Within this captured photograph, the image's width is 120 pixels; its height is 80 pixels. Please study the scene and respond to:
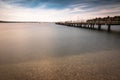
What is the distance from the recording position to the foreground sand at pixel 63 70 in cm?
510

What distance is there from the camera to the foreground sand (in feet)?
16.7

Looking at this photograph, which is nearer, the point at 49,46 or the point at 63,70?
the point at 63,70

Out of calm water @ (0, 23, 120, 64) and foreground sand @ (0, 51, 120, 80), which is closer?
foreground sand @ (0, 51, 120, 80)

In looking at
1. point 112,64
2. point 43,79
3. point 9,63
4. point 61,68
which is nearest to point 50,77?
point 43,79

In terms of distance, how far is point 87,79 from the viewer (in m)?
4.96

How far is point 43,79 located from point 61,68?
1.26 meters

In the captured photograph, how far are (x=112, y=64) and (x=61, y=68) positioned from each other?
2.58 meters

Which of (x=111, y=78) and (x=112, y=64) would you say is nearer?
(x=111, y=78)

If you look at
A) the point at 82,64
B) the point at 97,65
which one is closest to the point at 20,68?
the point at 82,64

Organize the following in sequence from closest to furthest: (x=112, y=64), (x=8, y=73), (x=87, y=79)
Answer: (x=87, y=79) → (x=8, y=73) → (x=112, y=64)

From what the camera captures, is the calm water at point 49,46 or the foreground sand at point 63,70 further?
the calm water at point 49,46

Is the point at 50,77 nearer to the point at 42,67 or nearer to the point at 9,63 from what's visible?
the point at 42,67

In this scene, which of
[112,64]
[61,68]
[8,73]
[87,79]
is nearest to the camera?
[87,79]

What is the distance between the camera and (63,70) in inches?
225
